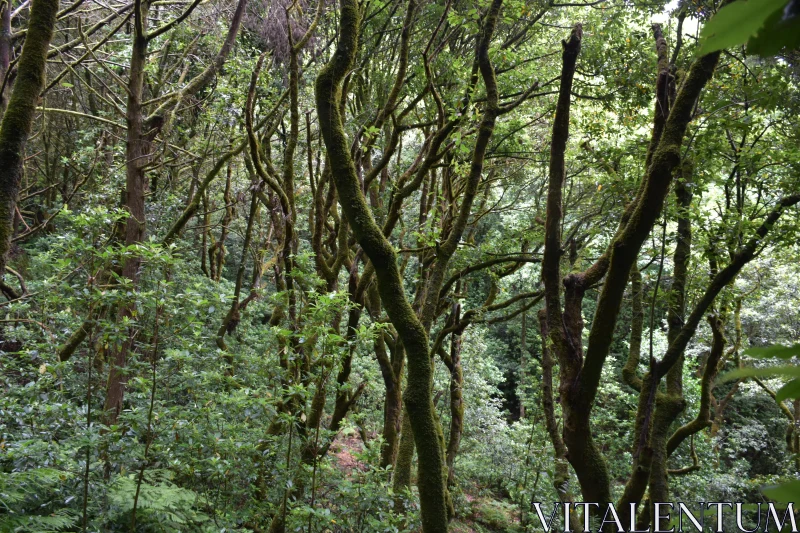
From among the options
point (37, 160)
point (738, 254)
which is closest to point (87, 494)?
point (738, 254)

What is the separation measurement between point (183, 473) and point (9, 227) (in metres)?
2.65

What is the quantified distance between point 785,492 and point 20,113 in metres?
2.93

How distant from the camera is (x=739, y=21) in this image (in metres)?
0.40

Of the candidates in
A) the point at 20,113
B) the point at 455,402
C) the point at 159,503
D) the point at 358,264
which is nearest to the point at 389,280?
the point at 20,113

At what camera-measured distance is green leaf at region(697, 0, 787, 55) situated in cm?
39

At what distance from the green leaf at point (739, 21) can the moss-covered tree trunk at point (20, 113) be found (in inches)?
107

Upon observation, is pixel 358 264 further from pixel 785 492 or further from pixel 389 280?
pixel 785 492

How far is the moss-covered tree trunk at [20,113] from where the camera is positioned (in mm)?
2326

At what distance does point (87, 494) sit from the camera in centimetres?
357

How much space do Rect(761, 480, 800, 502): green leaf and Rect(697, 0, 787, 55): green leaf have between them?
35 centimetres

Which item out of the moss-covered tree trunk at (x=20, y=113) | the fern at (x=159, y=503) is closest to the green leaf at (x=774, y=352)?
the moss-covered tree trunk at (x=20, y=113)

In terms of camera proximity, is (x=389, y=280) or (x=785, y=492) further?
(x=389, y=280)

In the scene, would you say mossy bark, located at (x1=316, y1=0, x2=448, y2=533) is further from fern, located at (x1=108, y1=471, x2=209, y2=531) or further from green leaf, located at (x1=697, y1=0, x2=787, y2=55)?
green leaf, located at (x1=697, y1=0, x2=787, y2=55)

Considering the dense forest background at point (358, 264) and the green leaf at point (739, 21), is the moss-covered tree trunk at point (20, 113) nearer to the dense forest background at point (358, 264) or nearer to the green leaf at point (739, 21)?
the dense forest background at point (358, 264)
